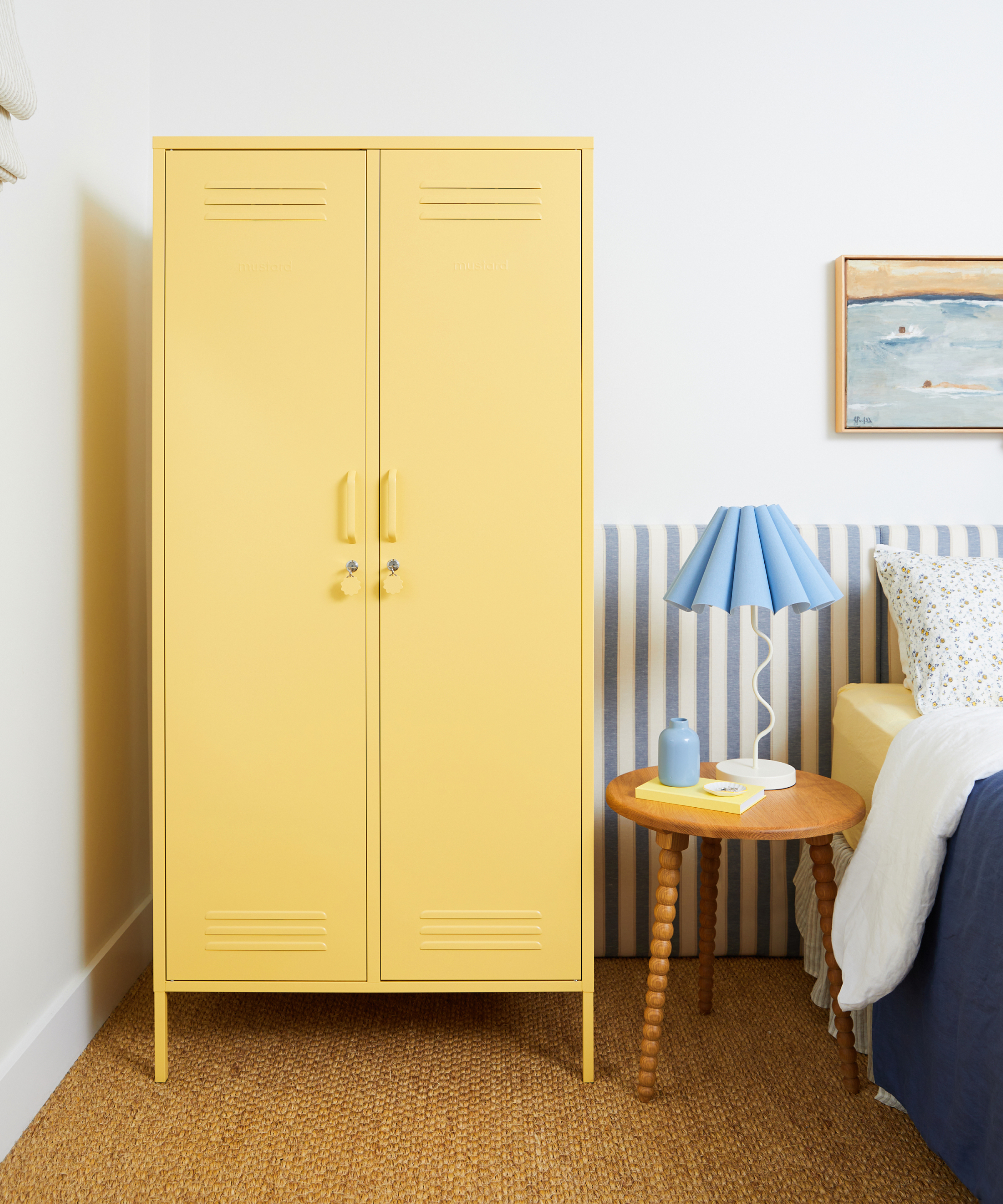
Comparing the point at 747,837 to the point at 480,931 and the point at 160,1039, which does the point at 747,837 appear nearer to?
the point at 480,931

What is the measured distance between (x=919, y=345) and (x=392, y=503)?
1514 mm

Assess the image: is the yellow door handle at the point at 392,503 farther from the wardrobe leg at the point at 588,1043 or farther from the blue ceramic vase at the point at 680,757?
the wardrobe leg at the point at 588,1043

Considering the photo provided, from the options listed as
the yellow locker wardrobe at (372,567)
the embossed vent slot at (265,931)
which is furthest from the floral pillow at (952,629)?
the embossed vent slot at (265,931)

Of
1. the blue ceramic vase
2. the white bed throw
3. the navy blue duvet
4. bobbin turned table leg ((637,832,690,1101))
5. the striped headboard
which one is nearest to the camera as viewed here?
the navy blue duvet

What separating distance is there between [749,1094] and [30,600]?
5.50 feet

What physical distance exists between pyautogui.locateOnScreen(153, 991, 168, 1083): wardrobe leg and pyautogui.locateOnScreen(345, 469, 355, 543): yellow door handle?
995mm

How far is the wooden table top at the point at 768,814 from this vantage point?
1483 mm

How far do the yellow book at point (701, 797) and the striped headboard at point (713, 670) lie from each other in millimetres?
414

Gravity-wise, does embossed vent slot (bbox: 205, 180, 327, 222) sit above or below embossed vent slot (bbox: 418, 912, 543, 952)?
above

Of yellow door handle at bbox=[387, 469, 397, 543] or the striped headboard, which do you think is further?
the striped headboard

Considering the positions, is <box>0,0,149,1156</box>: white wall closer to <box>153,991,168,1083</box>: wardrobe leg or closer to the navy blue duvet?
<box>153,991,168,1083</box>: wardrobe leg

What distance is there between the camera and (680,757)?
1.69m

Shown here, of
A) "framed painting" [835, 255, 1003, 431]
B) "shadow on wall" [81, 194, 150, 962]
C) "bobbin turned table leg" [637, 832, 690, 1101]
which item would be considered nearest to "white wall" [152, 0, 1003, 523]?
"framed painting" [835, 255, 1003, 431]

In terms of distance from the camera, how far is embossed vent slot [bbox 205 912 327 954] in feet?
5.40
